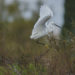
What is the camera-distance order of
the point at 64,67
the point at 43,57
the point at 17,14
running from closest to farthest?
the point at 64,67 < the point at 43,57 < the point at 17,14

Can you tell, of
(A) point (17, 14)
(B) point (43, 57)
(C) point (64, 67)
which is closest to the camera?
(C) point (64, 67)

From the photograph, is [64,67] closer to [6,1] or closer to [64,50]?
[64,50]

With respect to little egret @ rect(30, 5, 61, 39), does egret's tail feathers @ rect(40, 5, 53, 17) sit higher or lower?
higher

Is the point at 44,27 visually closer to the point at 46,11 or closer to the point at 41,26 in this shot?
the point at 41,26

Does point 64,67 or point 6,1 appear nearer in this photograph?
point 64,67

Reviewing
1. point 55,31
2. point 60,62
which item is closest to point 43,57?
point 55,31

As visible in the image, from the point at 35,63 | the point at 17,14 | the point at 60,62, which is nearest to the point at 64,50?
the point at 60,62

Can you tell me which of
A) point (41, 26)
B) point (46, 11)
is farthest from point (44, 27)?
point (46, 11)

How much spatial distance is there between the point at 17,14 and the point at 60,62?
16801 mm

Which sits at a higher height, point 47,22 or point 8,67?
point 47,22

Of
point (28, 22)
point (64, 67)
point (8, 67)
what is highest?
point (64, 67)

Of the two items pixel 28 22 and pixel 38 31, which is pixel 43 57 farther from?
pixel 28 22

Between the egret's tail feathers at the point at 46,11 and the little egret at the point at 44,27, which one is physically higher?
the egret's tail feathers at the point at 46,11

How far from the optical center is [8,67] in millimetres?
2764
